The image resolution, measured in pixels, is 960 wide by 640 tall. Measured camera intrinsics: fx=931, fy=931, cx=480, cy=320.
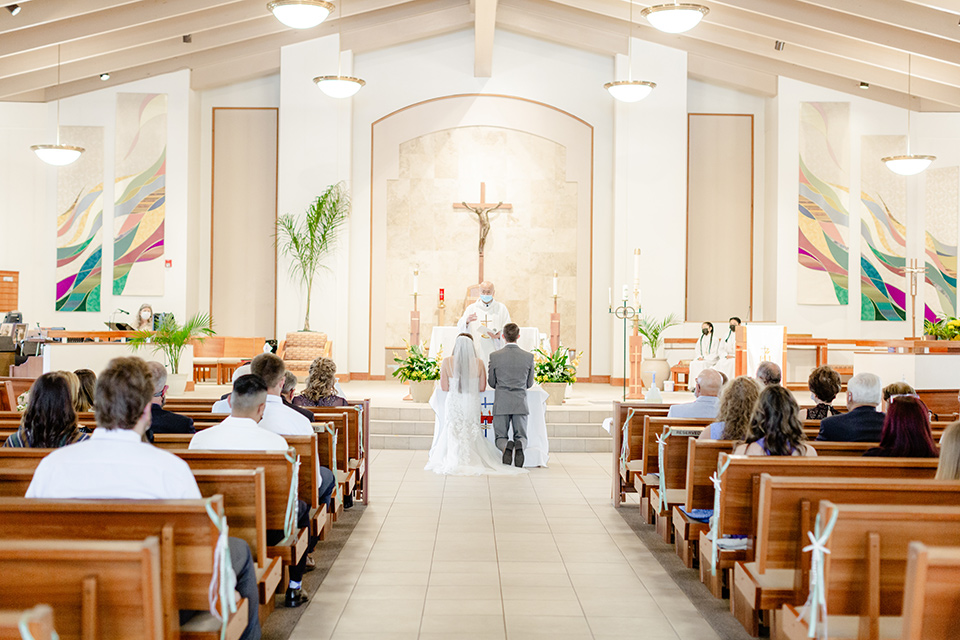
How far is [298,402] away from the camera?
5.89 metres

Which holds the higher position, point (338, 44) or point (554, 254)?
point (338, 44)

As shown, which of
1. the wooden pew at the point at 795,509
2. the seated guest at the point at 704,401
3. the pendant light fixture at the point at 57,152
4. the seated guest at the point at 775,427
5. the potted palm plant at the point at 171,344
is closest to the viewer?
the wooden pew at the point at 795,509

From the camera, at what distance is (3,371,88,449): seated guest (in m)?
3.50

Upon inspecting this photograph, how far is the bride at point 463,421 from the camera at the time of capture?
24.0 ft

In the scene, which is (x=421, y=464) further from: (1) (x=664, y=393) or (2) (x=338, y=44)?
(2) (x=338, y=44)

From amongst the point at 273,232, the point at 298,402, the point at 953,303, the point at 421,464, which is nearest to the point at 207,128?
the point at 273,232

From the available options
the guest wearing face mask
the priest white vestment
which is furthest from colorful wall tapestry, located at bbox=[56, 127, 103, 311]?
the guest wearing face mask

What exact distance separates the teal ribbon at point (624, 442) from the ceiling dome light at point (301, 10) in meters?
4.26

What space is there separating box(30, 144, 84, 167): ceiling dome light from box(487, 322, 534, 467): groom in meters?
6.63

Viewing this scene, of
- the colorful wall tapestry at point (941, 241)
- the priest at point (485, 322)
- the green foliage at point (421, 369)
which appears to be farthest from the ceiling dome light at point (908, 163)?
the green foliage at point (421, 369)

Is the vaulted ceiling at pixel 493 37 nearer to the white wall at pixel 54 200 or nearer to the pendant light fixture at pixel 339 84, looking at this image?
the white wall at pixel 54 200

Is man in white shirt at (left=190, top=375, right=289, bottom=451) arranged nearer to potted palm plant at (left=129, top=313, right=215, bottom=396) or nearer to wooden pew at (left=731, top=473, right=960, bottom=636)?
wooden pew at (left=731, top=473, right=960, bottom=636)

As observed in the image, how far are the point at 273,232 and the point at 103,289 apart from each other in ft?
8.04

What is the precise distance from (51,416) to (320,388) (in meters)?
2.42
